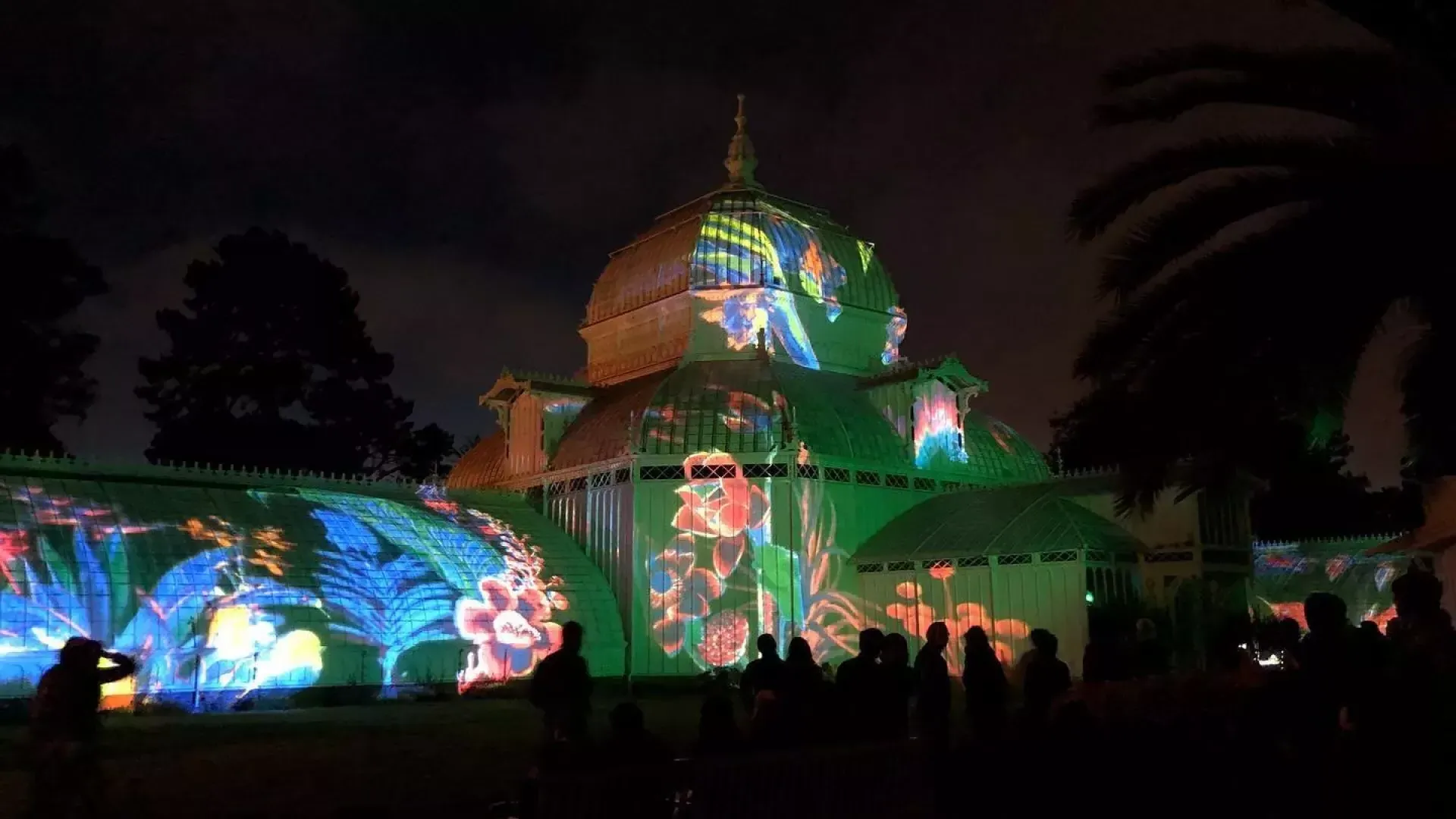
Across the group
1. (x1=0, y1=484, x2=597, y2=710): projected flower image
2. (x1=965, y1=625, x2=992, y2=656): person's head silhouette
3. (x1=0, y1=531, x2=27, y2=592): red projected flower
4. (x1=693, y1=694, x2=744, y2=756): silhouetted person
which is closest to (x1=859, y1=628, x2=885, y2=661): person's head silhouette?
(x1=965, y1=625, x2=992, y2=656): person's head silhouette

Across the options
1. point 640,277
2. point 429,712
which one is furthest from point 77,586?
point 640,277

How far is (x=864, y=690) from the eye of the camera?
10672 mm

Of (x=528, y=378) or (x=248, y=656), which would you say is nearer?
(x=248, y=656)

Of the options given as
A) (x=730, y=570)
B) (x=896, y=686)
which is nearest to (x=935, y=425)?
(x=730, y=570)

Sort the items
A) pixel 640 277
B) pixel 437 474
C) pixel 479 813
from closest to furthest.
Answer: pixel 479 813
pixel 640 277
pixel 437 474

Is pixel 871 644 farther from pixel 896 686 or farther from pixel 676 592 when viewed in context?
pixel 676 592

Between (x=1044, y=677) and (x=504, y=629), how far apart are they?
21671 millimetres

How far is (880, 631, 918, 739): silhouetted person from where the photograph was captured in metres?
10.6

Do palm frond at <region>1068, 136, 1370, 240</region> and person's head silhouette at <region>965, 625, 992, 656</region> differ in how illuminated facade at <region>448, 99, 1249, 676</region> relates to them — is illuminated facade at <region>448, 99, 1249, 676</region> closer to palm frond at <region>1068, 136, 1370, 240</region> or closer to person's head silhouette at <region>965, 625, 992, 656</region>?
palm frond at <region>1068, 136, 1370, 240</region>

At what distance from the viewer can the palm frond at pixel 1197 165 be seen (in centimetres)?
1336

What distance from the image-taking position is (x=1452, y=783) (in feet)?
26.3

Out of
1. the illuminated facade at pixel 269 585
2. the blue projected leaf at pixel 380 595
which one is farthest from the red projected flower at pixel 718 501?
the blue projected leaf at pixel 380 595

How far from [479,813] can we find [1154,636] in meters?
20.1

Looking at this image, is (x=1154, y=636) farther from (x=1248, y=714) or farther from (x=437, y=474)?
(x=437, y=474)
